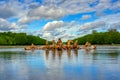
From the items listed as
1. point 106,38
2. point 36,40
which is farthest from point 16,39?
point 106,38

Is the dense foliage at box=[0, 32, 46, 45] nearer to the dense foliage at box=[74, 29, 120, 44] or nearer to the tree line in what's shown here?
the tree line

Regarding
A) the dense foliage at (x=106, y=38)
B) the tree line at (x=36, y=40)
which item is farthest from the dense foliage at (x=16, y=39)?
the dense foliage at (x=106, y=38)

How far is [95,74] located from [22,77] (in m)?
4.33

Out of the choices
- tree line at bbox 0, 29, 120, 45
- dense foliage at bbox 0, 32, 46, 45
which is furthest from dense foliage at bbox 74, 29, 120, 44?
dense foliage at bbox 0, 32, 46, 45

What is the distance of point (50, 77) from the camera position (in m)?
19.2

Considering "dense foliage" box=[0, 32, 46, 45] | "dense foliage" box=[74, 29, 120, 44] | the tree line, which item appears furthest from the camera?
"dense foliage" box=[74, 29, 120, 44]

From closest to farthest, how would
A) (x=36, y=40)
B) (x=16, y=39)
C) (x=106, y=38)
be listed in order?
(x=16, y=39) < (x=106, y=38) < (x=36, y=40)

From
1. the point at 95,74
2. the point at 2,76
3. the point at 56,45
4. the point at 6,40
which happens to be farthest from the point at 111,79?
the point at 6,40

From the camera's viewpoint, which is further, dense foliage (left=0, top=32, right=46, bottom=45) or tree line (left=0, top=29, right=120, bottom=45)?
tree line (left=0, top=29, right=120, bottom=45)

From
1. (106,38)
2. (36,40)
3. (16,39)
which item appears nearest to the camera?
(16,39)

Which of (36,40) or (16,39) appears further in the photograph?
(36,40)

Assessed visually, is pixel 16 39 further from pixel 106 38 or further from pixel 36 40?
pixel 106 38

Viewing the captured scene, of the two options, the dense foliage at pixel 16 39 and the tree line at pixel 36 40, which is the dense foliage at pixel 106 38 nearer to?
the tree line at pixel 36 40

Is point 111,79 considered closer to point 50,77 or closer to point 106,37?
point 50,77
